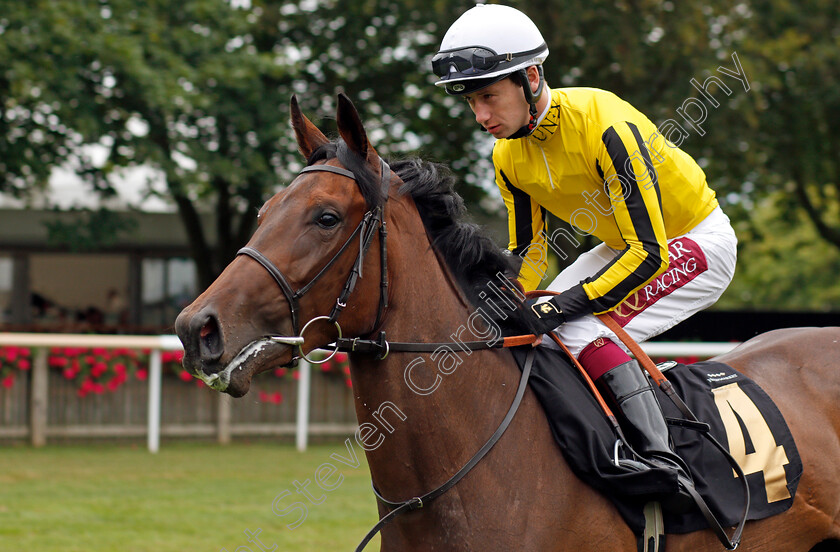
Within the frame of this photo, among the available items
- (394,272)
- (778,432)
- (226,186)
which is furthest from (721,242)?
(226,186)

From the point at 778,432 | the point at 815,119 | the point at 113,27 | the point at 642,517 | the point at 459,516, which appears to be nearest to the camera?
the point at 459,516

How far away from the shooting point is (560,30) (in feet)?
40.4

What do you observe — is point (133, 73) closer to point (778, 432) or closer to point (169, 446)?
point (169, 446)

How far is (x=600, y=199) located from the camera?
3.36 metres

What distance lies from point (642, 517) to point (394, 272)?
46.8 inches

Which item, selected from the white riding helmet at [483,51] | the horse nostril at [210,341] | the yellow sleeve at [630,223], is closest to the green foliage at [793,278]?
the yellow sleeve at [630,223]

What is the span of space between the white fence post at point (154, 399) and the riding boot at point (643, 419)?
7.62 meters

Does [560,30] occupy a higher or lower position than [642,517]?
lower

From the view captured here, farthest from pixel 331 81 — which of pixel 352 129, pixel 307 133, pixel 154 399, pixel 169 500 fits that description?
pixel 352 129

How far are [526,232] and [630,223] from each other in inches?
25.3

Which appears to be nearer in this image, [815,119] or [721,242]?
[721,242]

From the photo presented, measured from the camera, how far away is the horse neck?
9.03ft

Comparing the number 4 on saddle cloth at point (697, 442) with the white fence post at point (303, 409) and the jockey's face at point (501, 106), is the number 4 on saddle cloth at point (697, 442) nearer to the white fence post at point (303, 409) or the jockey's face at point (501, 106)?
the jockey's face at point (501, 106)

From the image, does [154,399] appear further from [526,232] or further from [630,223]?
[630,223]
